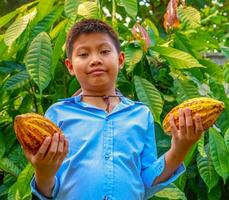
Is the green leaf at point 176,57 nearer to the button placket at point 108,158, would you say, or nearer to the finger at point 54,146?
the button placket at point 108,158

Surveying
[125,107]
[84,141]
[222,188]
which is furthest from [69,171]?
[222,188]

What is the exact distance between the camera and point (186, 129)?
106cm

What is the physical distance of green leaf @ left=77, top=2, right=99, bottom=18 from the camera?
5.29 ft

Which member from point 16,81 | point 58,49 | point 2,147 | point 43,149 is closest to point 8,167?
point 2,147

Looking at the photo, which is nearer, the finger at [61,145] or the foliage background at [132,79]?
the finger at [61,145]

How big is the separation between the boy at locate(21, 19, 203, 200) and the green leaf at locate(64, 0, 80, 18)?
435mm

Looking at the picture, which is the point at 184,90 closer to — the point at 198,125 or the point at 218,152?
the point at 218,152

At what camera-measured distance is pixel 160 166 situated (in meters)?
1.17

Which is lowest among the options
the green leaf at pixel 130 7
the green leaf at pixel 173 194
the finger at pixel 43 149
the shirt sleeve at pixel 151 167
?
the green leaf at pixel 173 194

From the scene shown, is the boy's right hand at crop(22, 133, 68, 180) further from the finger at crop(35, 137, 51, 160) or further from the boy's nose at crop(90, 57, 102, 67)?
the boy's nose at crop(90, 57, 102, 67)

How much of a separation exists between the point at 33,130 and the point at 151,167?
289 mm

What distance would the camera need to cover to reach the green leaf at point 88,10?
5.29 ft

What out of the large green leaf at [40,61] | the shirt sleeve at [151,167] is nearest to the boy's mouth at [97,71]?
the shirt sleeve at [151,167]

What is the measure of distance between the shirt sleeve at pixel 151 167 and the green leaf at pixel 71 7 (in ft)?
1.93
